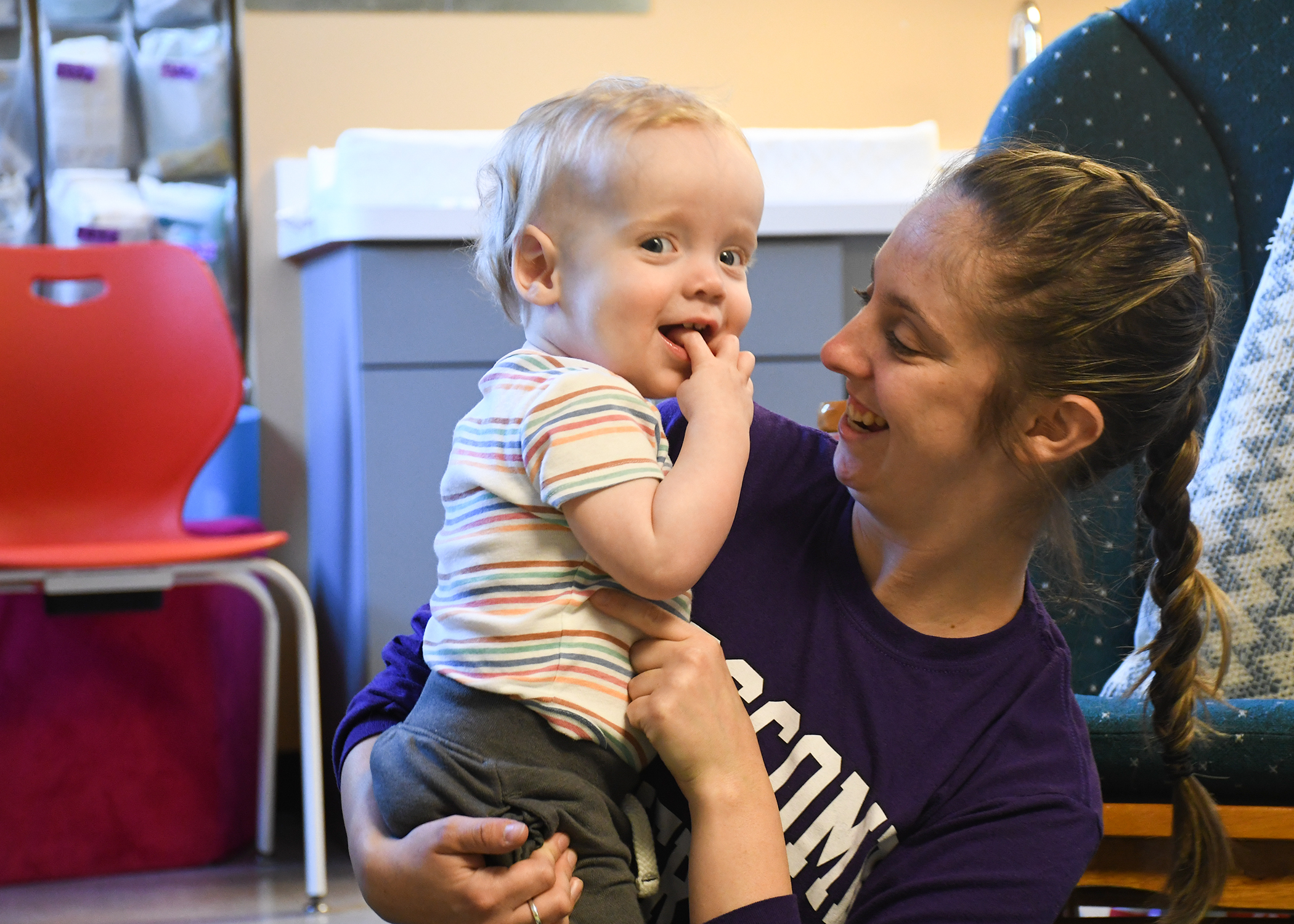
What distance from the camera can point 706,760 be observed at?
88cm

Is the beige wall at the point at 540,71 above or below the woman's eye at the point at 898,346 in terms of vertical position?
above

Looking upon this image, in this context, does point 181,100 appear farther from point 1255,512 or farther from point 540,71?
point 1255,512

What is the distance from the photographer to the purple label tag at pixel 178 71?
254cm

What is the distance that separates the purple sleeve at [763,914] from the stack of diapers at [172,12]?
7.54ft

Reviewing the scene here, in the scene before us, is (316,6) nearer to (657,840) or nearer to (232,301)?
(232,301)

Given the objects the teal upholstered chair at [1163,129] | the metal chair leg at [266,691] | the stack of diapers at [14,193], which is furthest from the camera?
the stack of diapers at [14,193]

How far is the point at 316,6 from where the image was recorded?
262 cm

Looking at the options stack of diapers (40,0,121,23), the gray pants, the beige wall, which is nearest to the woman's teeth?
the gray pants

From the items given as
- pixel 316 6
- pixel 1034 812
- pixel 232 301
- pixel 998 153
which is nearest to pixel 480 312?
pixel 232 301

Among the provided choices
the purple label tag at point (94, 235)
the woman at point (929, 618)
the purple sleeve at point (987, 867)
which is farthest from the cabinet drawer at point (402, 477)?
the purple sleeve at point (987, 867)

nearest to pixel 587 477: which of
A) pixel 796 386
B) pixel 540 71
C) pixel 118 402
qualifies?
pixel 796 386

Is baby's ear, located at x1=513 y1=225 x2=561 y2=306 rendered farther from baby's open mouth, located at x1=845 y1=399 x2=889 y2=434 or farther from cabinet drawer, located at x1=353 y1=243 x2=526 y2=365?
cabinet drawer, located at x1=353 y1=243 x2=526 y2=365

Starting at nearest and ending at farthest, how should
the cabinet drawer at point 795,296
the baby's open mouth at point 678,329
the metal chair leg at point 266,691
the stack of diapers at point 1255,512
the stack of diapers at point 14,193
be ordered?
the baby's open mouth at point 678,329 → the stack of diapers at point 1255,512 → the metal chair leg at point 266,691 → the cabinet drawer at point 795,296 → the stack of diapers at point 14,193

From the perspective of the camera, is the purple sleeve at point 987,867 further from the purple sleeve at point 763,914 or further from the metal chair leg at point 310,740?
the metal chair leg at point 310,740
